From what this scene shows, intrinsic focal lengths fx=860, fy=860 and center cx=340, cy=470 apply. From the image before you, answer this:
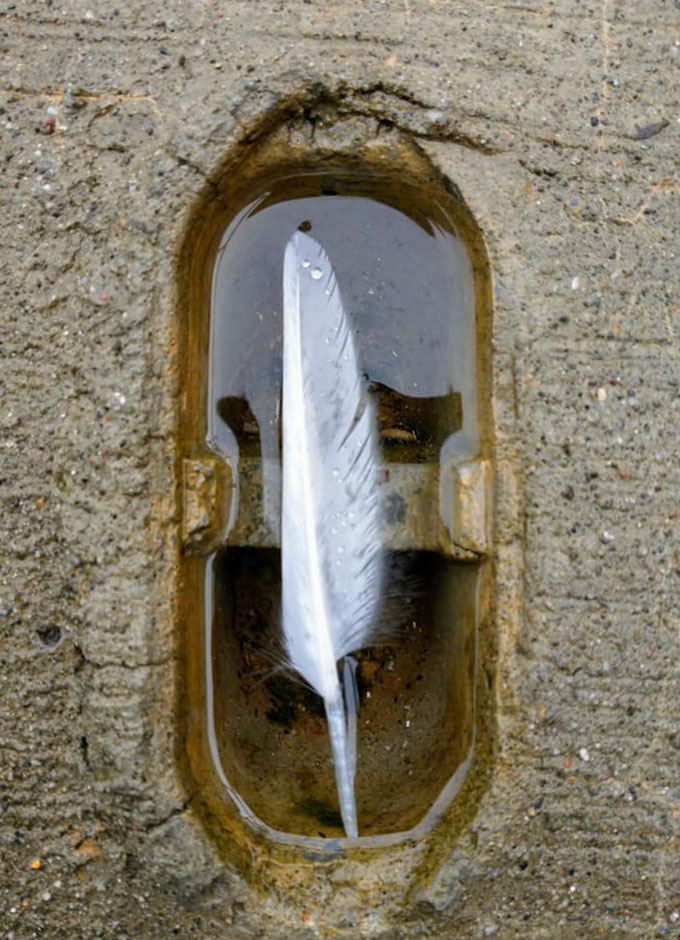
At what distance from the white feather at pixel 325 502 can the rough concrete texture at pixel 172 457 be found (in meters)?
0.30

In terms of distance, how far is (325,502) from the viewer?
1933 mm

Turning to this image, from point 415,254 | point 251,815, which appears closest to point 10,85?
point 415,254

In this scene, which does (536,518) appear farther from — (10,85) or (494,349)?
(10,85)

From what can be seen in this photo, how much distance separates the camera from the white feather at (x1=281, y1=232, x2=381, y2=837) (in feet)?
6.32

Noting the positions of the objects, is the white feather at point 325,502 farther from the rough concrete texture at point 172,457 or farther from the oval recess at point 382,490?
the rough concrete texture at point 172,457

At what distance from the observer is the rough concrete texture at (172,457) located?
1.74 meters

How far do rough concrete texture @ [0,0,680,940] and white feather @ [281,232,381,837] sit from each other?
30cm

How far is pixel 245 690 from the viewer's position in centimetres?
202

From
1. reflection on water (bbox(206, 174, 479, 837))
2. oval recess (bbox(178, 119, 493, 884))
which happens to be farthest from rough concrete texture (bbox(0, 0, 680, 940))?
reflection on water (bbox(206, 174, 479, 837))

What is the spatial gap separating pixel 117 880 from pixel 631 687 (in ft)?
3.71

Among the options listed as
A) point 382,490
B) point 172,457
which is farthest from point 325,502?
point 172,457

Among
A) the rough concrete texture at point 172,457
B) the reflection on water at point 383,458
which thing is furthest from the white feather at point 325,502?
the rough concrete texture at point 172,457

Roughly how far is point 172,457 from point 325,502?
37cm

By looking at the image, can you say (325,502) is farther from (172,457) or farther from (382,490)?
(172,457)
